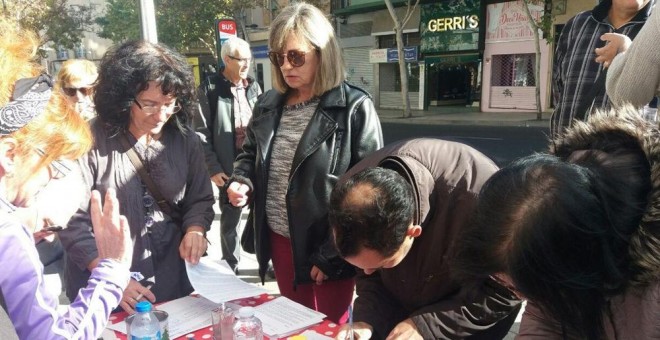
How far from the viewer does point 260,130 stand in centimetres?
226

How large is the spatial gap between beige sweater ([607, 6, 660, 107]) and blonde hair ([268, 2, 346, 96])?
1.04 meters

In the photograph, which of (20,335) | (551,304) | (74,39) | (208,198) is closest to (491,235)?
(551,304)

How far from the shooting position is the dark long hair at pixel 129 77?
1.89m


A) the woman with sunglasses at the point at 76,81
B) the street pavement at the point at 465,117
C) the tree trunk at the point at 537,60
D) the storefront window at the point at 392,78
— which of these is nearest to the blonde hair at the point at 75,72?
the woman with sunglasses at the point at 76,81

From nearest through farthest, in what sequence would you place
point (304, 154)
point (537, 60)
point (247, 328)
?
point (247, 328) < point (304, 154) < point (537, 60)

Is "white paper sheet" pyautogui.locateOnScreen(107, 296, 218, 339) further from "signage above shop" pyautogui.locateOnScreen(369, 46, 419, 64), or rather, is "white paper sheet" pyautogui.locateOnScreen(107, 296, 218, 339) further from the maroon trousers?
"signage above shop" pyautogui.locateOnScreen(369, 46, 419, 64)

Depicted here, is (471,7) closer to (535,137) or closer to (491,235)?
(535,137)

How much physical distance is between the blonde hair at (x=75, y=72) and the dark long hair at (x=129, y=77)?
1.44 meters

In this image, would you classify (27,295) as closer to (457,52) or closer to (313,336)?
(313,336)

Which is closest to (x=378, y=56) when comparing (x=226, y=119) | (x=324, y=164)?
(x=226, y=119)

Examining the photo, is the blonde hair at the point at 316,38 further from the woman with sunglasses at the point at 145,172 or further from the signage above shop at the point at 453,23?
the signage above shop at the point at 453,23

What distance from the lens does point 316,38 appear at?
2150 mm

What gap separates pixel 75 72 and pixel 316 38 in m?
1.95

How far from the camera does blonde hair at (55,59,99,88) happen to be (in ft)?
10.8
